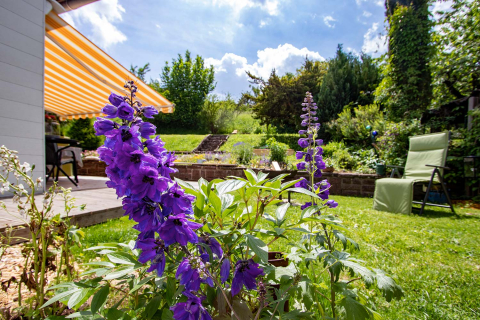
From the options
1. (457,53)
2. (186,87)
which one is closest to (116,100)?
(457,53)

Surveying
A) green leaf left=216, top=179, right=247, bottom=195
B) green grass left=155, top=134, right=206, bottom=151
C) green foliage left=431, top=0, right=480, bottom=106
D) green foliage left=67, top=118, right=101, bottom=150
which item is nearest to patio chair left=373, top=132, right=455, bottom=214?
green foliage left=431, top=0, right=480, bottom=106

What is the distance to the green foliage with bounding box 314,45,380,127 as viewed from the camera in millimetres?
12211

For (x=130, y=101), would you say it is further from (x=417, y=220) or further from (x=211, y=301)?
(x=417, y=220)

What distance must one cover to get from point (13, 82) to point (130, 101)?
12.1 feet

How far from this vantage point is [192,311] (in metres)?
0.55

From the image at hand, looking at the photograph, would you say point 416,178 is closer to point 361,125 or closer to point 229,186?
point 229,186

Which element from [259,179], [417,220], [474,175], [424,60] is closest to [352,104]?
[424,60]

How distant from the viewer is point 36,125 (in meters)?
3.38

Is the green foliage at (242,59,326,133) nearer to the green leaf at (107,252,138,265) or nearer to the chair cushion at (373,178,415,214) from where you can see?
the chair cushion at (373,178,415,214)

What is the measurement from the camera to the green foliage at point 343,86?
40.1 ft

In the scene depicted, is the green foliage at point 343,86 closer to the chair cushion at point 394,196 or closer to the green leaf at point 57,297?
the chair cushion at point 394,196

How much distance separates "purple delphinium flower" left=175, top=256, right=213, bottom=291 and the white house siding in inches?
146

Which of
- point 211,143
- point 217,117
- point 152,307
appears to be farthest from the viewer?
point 217,117

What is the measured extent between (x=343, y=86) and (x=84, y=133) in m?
12.6
